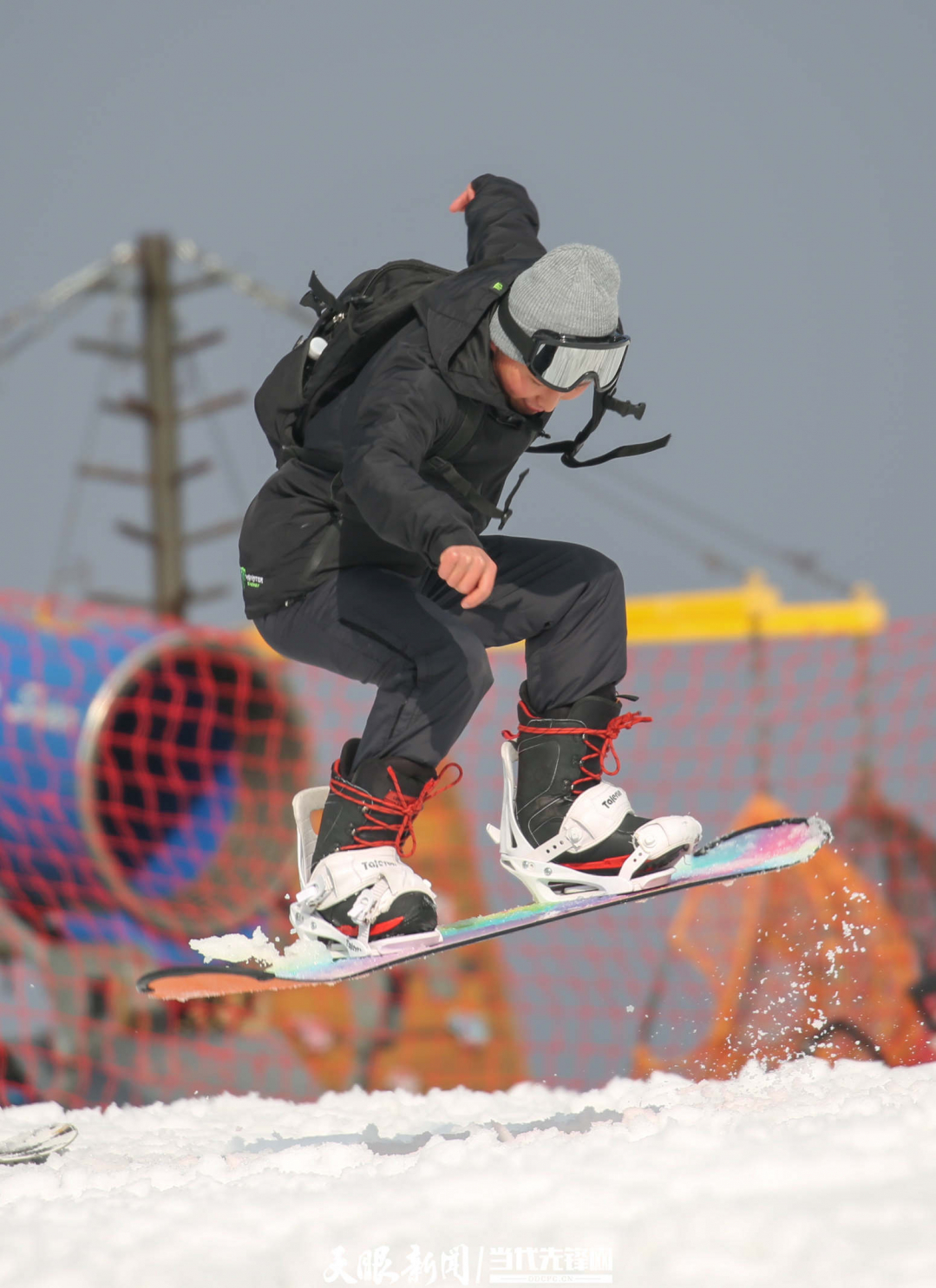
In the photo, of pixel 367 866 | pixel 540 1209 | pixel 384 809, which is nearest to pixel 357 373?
pixel 384 809

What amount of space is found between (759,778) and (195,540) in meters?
6.76

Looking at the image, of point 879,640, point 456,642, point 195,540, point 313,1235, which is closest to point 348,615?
point 456,642

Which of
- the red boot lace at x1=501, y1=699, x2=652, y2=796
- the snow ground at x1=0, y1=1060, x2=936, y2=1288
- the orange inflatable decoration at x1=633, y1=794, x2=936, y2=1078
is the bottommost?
the orange inflatable decoration at x1=633, y1=794, x2=936, y2=1078

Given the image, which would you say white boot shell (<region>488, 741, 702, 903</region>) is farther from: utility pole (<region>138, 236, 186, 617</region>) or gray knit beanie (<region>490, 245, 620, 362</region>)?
utility pole (<region>138, 236, 186, 617</region>)

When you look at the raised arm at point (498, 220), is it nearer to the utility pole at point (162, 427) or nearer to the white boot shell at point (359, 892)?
the white boot shell at point (359, 892)

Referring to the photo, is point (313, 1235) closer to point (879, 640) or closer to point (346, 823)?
point (346, 823)

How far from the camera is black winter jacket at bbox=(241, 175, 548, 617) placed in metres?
2.22

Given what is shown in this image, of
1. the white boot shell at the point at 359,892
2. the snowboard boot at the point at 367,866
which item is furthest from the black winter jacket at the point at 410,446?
the white boot shell at the point at 359,892

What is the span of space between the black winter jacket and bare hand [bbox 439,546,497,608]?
0.03 metres

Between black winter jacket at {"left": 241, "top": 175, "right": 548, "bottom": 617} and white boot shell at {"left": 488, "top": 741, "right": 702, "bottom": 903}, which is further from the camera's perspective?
white boot shell at {"left": 488, "top": 741, "right": 702, "bottom": 903}

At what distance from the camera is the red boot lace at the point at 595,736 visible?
9.09ft

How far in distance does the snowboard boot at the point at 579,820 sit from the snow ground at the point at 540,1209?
0.49 metres

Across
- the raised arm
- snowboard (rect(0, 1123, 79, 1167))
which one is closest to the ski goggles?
the raised arm

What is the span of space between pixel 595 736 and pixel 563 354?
833 mm
